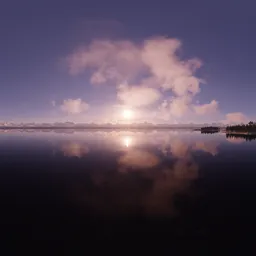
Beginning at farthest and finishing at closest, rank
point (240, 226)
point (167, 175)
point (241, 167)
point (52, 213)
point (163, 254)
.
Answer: point (241, 167), point (167, 175), point (52, 213), point (240, 226), point (163, 254)

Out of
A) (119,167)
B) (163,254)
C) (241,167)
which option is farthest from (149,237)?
(241,167)

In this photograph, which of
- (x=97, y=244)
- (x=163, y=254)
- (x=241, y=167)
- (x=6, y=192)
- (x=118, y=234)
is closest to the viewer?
(x=163, y=254)

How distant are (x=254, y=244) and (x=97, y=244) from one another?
811cm

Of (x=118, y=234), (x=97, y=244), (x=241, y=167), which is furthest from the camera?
(x=241, y=167)

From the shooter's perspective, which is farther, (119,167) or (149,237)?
(119,167)

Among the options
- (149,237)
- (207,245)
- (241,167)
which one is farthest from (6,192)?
(241,167)

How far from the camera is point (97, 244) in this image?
1191 cm

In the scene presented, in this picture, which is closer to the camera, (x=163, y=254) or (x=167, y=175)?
(x=163, y=254)

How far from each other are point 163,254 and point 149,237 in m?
1.54

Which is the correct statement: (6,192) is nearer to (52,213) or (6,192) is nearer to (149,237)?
(52,213)

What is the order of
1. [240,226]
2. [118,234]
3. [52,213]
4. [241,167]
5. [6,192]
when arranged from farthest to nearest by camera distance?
1. [241,167]
2. [6,192]
3. [52,213]
4. [240,226]
5. [118,234]

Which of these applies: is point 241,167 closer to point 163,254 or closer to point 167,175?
point 167,175

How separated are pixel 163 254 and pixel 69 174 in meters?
19.4

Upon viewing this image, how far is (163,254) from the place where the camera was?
1112 cm
